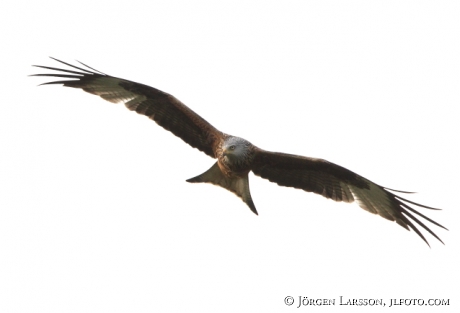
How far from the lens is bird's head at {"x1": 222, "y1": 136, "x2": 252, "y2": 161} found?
415 inches

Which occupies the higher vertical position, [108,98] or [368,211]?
[108,98]

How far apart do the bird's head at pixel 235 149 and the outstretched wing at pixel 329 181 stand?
209mm

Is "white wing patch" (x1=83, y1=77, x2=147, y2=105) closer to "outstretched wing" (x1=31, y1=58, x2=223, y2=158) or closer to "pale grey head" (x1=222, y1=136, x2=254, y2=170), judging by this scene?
"outstretched wing" (x1=31, y1=58, x2=223, y2=158)

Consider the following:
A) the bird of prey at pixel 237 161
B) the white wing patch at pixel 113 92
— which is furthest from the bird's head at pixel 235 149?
the white wing patch at pixel 113 92

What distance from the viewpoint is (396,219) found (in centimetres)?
1072

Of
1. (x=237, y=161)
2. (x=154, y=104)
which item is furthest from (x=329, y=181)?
(x=154, y=104)

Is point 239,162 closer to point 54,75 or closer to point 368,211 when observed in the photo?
point 368,211

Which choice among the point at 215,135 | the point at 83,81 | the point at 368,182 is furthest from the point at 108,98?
the point at 368,182

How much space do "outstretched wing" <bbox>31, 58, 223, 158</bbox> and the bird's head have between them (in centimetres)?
31

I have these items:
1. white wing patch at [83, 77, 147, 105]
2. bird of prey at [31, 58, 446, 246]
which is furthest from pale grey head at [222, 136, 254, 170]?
white wing patch at [83, 77, 147, 105]

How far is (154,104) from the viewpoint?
11.1 meters

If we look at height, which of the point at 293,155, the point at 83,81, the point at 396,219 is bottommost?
the point at 396,219

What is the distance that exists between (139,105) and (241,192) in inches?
67.2

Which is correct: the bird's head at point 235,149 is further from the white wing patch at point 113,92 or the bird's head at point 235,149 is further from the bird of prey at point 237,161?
the white wing patch at point 113,92
